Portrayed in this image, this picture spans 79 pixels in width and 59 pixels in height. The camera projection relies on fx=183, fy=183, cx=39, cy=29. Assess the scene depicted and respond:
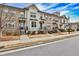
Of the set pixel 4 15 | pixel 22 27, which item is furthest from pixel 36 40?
pixel 4 15

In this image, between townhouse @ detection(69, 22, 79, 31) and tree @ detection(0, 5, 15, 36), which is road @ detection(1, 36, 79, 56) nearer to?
townhouse @ detection(69, 22, 79, 31)

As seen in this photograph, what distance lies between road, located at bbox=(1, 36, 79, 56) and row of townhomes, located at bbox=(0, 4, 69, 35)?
0.94ft

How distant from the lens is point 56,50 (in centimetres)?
293

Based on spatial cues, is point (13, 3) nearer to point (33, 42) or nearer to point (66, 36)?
point (33, 42)

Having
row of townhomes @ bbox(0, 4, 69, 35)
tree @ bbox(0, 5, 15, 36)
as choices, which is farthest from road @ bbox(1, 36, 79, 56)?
tree @ bbox(0, 5, 15, 36)

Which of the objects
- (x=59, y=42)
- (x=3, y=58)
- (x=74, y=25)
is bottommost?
(x=3, y=58)

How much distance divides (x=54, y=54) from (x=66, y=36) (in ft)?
1.39

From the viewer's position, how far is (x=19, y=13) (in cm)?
305

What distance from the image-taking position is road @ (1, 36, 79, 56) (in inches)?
113

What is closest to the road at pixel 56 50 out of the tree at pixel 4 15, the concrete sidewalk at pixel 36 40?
the concrete sidewalk at pixel 36 40

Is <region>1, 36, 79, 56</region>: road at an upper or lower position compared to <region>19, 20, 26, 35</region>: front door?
lower

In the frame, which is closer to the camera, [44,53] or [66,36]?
[44,53]

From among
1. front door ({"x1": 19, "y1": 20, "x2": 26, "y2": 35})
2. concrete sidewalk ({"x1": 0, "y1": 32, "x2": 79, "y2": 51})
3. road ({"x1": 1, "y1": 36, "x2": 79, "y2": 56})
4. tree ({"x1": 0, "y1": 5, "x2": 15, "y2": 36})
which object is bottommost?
road ({"x1": 1, "y1": 36, "x2": 79, "y2": 56})

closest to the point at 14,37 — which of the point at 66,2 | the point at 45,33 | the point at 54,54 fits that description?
the point at 45,33
